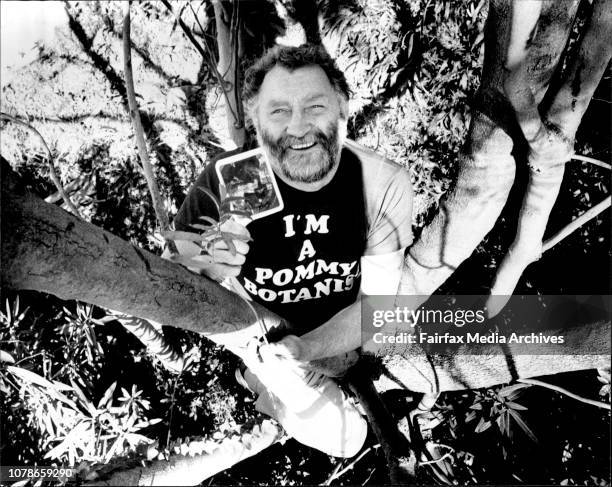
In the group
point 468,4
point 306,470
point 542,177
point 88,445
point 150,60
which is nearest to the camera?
point 542,177

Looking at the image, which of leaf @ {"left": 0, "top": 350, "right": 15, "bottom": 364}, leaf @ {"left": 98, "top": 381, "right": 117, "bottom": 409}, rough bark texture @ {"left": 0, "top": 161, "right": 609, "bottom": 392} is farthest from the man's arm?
leaf @ {"left": 0, "top": 350, "right": 15, "bottom": 364}

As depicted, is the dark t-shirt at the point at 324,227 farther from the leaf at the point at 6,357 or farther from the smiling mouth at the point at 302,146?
the leaf at the point at 6,357

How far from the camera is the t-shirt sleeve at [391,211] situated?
40.0 inches

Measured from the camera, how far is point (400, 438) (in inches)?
46.6

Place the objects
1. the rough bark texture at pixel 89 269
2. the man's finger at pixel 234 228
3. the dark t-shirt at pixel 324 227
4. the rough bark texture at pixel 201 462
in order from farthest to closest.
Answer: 1. the rough bark texture at pixel 201 462
2. the dark t-shirt at pixel 324 227
3. the man's finger at pixel 234 228
4. the rough bark texture at pixel 89 269

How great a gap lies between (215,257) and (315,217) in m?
0.31

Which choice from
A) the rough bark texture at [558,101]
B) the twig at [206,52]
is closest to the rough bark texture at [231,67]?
the twig at [206,52]

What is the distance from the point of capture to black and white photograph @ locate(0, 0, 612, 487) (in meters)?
0.91

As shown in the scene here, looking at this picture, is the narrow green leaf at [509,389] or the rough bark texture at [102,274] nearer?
the rough bark texture at [102,274]

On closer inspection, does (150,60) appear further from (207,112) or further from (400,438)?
(400,438)

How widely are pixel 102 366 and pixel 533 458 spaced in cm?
126

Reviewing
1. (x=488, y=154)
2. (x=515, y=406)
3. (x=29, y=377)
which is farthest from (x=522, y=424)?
(x=29, y=377)

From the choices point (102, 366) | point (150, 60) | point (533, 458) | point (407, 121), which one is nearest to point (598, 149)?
point (407, 121)

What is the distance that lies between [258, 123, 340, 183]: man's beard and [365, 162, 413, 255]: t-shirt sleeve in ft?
0.39
